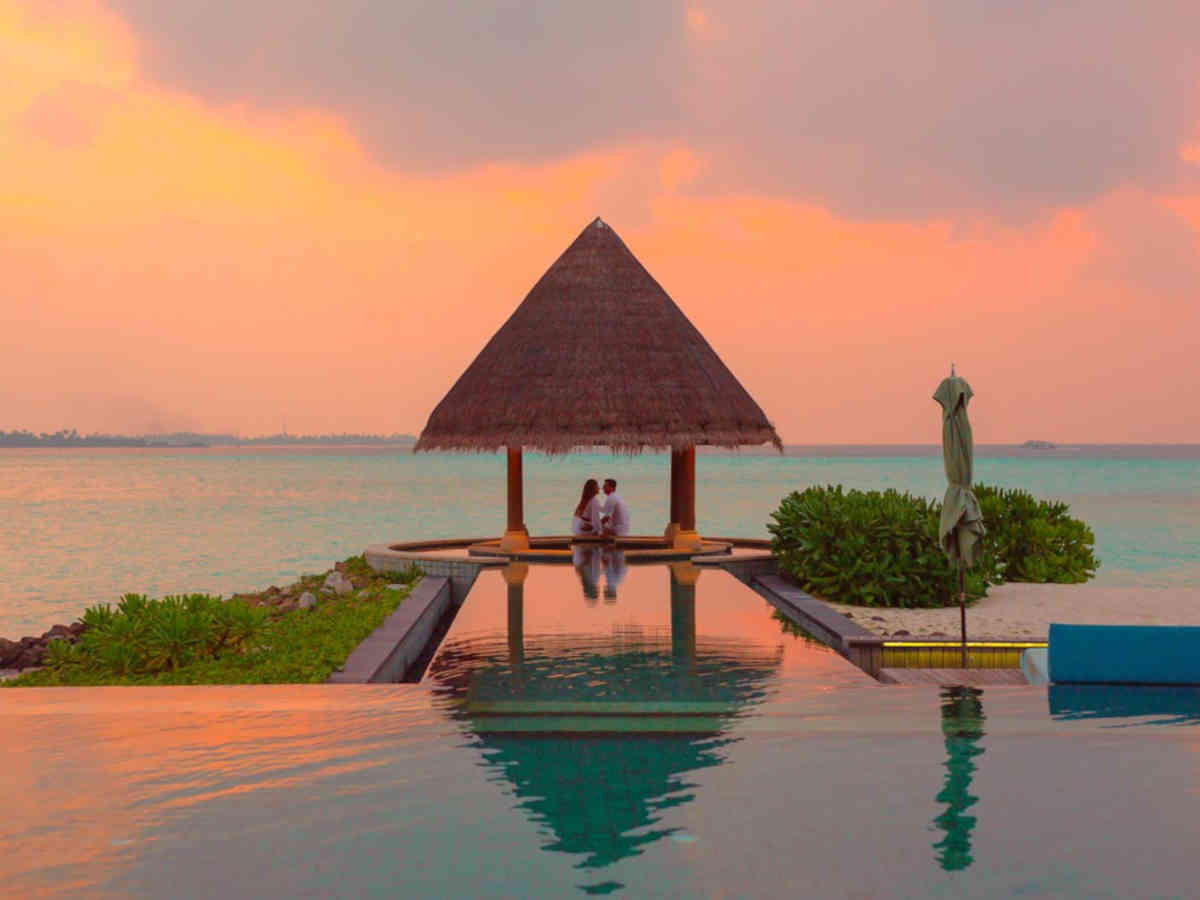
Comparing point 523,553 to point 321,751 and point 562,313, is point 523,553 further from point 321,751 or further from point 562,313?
point 321,751

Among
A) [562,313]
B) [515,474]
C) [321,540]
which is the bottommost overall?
[321,540]

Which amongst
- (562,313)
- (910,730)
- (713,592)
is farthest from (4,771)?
(562,313)

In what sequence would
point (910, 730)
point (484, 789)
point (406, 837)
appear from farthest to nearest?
1. point (910, 730)
2. point (484, 789)
3. point (406, 837)

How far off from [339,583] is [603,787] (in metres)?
10.5

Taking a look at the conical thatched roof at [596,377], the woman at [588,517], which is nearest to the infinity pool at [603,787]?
the conical thatched roof at [596,377]

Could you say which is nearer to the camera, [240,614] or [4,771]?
[4,771]

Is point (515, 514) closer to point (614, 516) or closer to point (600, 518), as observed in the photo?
point (600, 518)

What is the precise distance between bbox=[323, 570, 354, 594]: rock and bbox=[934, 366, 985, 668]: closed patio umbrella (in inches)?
316

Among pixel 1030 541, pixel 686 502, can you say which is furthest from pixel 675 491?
pixel 1030 541

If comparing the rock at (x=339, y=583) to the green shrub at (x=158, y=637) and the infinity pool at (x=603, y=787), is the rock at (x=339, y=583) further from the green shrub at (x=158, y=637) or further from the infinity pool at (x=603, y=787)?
the infinity pool at (x=603, y=787)

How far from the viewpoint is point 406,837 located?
504 centimetres

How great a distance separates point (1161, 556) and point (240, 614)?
33.9m

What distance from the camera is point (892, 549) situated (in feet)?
43.8

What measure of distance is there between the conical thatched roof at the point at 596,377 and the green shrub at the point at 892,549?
2440 mm
